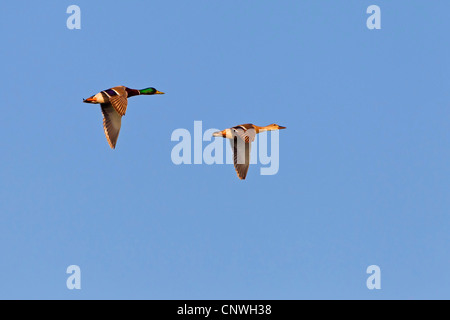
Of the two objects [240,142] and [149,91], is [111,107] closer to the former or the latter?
[149,91]

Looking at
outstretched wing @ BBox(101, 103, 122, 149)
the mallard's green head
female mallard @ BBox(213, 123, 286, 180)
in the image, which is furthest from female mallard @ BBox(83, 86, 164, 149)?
female mallard @ BBox(213, 123, 286, 180)

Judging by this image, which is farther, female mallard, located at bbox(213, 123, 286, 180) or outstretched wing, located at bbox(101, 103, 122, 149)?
female mallard, located at bbox(213, 123, 286, 180)

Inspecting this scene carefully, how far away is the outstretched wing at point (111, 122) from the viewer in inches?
1296

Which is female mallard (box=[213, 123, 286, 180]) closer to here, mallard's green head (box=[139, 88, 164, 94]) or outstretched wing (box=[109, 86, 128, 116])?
mallard's green head (box=[139, 88, 164, 94])

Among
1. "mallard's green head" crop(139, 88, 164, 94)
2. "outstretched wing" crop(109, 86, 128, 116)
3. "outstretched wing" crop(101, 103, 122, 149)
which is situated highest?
"mallard's green head" crop(139, 88, 164, 94)

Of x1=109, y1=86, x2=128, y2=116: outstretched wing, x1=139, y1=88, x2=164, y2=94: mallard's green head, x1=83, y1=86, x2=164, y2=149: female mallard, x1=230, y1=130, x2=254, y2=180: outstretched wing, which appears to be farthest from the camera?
x1=139, y1=88, x2=164, y2=94: mallard's green head

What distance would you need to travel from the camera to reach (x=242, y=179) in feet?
113

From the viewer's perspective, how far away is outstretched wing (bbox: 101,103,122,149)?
108 feet

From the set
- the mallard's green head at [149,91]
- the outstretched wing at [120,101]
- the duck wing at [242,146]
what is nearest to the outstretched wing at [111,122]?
the outstretched wing at [120,101]
